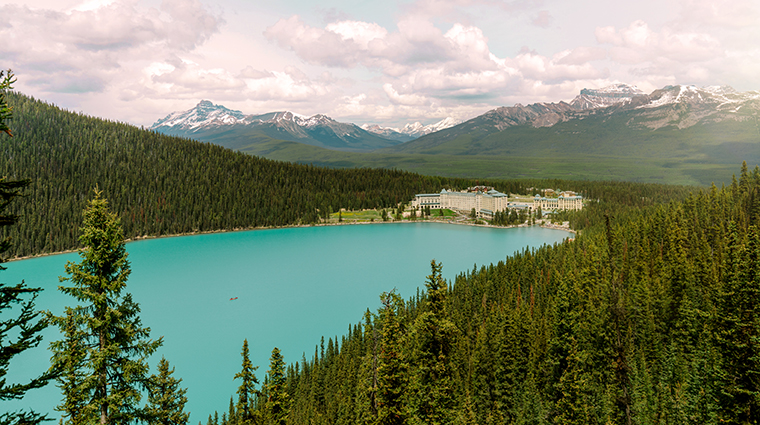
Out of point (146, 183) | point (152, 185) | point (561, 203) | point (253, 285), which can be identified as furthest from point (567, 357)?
point (561, 203)

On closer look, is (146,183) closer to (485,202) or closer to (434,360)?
(485,202)

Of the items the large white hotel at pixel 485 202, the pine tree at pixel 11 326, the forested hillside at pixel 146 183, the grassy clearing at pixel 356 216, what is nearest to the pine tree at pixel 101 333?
the pine tree at pixel 11 326

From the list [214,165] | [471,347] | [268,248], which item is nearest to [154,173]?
[214,165]

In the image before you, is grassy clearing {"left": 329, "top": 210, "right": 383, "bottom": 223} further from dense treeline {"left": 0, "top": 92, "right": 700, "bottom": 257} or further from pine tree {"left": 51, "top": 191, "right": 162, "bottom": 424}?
pine tree {"left": 51, "top": 191, "right": 162, "bottom": 424}

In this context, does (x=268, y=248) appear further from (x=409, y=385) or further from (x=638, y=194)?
(x=638, y=194)

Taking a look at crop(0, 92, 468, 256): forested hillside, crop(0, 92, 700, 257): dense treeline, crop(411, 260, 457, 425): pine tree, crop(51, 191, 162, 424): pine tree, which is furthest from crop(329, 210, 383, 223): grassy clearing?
crop(51, 191, 162, 424): pine tree

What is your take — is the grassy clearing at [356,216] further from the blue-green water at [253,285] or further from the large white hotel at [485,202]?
the blue-green water at [253,285]
